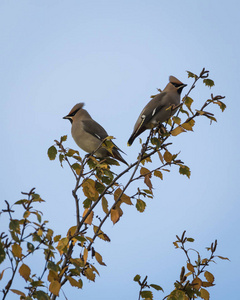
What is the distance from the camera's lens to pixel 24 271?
8.19ft

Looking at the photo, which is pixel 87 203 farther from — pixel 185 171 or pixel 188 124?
pixel 188 124

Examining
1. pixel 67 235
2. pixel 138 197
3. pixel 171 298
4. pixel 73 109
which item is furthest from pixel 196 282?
pixel 73 109

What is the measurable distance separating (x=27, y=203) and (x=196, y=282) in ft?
3.92

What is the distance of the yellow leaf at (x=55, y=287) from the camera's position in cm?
248

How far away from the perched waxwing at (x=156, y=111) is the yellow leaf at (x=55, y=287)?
102 inches

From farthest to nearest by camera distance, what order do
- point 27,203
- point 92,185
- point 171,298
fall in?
point 92,185 → point 171,298 → point 27,203

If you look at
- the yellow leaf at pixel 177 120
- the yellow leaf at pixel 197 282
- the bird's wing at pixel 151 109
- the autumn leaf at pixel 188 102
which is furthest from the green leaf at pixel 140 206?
the bird's wing at pixel 151 109

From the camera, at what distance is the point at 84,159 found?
337 cm

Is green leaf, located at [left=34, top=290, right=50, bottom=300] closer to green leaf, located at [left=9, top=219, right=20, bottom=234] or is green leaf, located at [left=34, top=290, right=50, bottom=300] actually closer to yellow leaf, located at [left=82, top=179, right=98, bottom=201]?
green leaf, located at [left=9, top=219, right=20, bottom=234]

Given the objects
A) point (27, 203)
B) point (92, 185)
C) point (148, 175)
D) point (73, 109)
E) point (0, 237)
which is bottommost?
point (0, 237)

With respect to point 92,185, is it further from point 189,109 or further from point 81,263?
point 189,109

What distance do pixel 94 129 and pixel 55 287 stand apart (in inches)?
121

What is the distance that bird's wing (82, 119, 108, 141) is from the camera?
5.37m

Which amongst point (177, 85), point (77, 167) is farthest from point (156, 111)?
point (77, 167)
